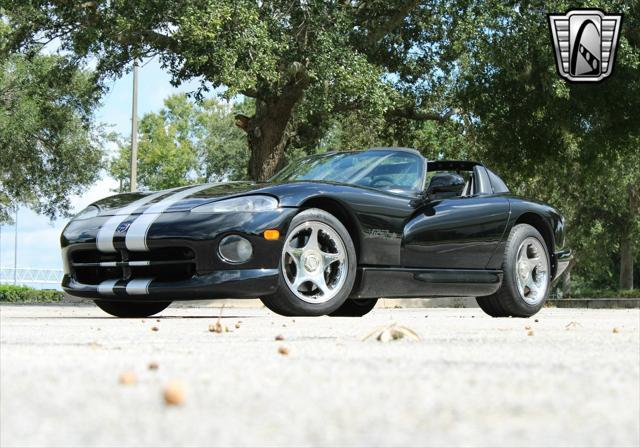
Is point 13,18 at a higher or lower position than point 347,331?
higher

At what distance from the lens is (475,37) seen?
59.0ft

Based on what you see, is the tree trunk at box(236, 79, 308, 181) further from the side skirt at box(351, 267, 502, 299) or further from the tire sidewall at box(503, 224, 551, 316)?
the side skirt at box(351, 267, 502, 299)

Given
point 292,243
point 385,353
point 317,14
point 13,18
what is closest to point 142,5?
point 317,14

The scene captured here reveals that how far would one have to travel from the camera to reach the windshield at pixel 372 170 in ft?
25.5

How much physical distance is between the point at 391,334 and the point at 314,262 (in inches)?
89.5

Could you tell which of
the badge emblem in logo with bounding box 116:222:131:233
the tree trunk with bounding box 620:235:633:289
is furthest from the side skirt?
the tree trunk with bounding box 620:235:633:289

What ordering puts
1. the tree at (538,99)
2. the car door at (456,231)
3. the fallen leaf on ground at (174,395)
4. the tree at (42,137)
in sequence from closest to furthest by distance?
the fallen leaf on ground at (174,395) → the car door at (456,231) → the tree at (538,99) → the tree at (42,137)

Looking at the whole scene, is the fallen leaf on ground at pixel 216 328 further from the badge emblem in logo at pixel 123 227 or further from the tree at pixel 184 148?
the tree at pixel 184 148

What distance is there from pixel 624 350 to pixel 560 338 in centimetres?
80

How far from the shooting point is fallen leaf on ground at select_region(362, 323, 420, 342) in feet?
15.2

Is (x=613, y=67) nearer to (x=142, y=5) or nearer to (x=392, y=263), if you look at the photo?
(x=142, y=5)

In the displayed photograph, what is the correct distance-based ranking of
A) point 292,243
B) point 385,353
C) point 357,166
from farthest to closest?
point 357,166
point 292,243
point 385,353

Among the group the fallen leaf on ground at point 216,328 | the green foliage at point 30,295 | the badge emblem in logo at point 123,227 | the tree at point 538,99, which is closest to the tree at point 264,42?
the tree at point 538,99

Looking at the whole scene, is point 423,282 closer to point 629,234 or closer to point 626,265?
point 629,234
